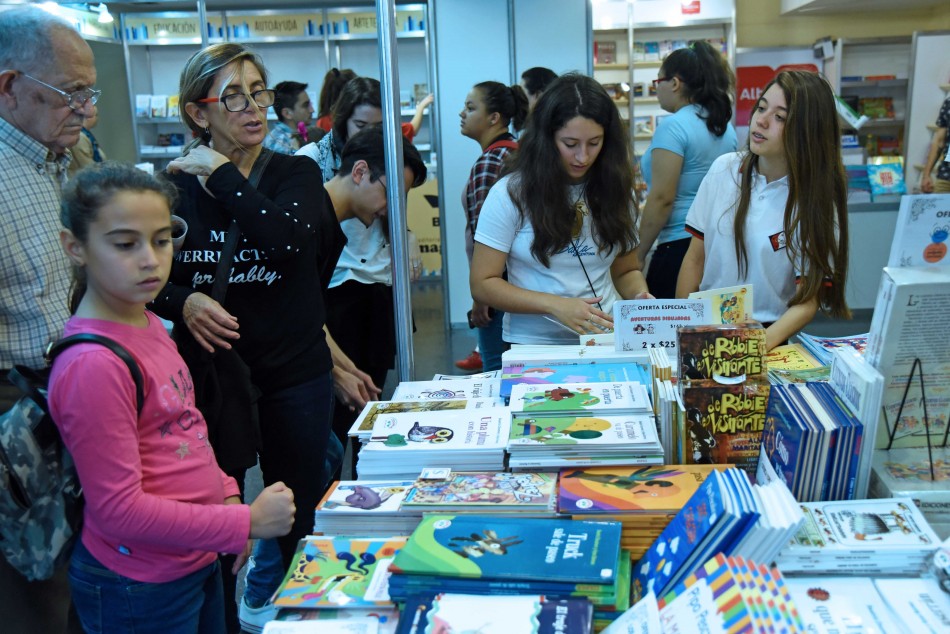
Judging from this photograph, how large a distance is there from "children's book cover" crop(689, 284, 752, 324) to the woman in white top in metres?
0.34

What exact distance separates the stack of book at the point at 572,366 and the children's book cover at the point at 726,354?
1.07 feet

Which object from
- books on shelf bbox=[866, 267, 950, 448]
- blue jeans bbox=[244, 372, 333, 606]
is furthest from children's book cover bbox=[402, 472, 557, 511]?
blue jeans bbox=[244, 372, 333, 606]

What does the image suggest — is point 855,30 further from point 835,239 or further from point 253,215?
point 253,215

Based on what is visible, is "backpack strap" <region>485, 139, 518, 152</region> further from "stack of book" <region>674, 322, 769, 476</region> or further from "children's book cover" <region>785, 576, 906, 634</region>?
"children's book cover" <region>785, 576, 906, 634</region>

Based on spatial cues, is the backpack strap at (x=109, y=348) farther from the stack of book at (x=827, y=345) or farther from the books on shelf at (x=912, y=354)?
the stack of book at (x=827, y=345)

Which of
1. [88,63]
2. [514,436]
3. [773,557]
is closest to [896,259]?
[773,557]

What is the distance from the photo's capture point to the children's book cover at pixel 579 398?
1.56m

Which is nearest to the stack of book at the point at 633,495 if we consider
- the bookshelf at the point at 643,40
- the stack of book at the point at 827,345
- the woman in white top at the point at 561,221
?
the stack of book at the point at 827,345

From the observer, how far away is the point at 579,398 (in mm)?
1619

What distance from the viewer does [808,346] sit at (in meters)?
1.98

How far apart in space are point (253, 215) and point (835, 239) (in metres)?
1.52

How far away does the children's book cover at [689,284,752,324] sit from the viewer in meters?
1.80

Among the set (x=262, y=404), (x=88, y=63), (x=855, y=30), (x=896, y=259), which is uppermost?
(x=855, y=30)

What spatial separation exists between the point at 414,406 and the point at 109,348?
645 millimetres
